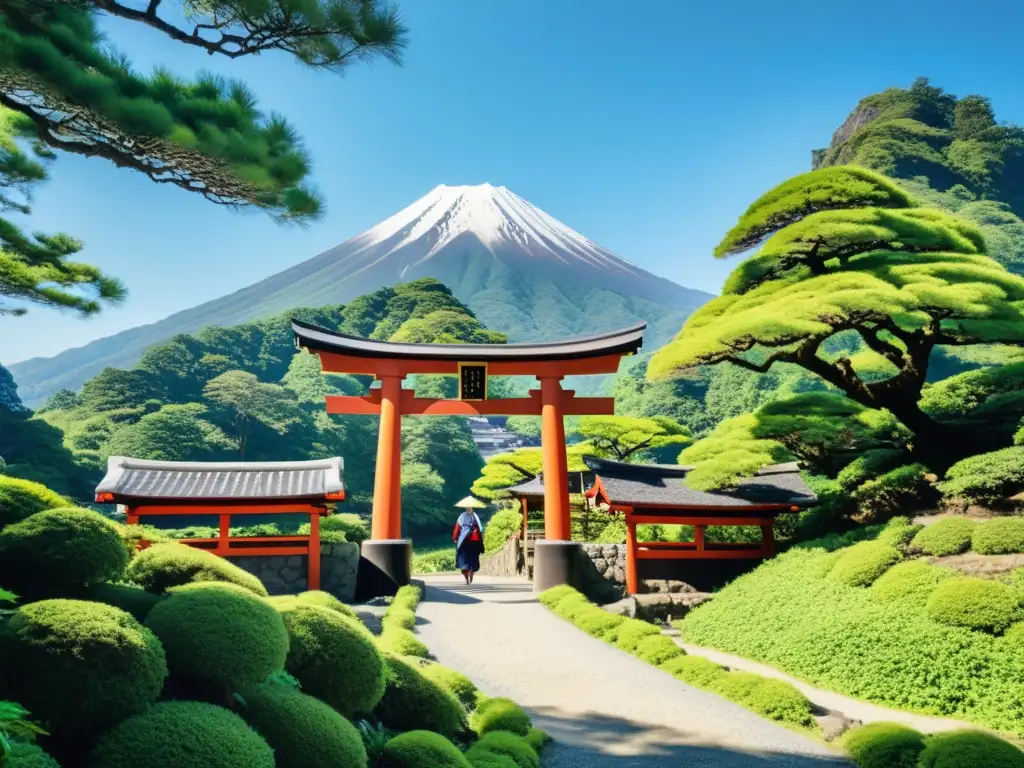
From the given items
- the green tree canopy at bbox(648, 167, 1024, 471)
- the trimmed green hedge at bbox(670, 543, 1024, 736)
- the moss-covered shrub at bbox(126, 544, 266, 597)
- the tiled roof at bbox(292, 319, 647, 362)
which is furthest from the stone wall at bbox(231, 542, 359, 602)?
the moss-covered shrub at bbox(126, 544, 266, 597)

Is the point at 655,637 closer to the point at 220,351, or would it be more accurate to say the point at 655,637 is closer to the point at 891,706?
the point at 891,706

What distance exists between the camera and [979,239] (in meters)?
13.1

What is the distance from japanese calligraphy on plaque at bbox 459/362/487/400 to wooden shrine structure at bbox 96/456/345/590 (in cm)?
270

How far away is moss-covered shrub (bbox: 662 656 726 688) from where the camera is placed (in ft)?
23.4

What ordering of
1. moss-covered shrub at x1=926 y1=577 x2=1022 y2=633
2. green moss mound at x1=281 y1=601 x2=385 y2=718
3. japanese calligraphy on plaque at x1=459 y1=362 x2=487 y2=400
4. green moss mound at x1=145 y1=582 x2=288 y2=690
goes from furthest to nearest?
japanese calligraphy on plaque at x1=459 y1=362 x2=487 y2=400 < moss-covered shrub at x1=926 y1=577 x2=1022 y2=633 < green moss mound at x1=281 y1=601 x2=385 y2=718 < green moss mound at x1=145 y1=582 x2=288 y2=690

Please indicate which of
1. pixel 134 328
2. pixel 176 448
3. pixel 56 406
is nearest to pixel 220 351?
pixel 56 406

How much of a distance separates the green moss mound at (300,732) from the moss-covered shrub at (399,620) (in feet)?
17.9

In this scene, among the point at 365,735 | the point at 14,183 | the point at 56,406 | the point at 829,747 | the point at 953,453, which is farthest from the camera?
the point at 56,406

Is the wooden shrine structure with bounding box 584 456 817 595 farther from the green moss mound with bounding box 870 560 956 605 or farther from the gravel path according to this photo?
the green moss mound with bounding box 870 560 956 605

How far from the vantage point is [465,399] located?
14.1 metres

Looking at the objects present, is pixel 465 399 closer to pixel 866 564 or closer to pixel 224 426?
pixel 866 564

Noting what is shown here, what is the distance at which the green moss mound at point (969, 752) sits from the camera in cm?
411

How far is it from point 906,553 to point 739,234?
6.00 metres

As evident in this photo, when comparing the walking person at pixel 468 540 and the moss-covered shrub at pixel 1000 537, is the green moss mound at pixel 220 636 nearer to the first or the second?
the moss-covered shrub at pixel 1000 537
